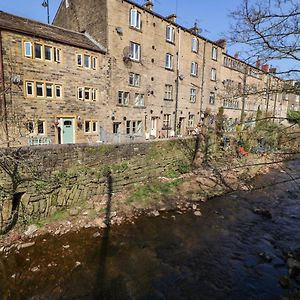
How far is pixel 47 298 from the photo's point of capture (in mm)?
6160

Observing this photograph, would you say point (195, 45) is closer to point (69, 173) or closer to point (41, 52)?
point (41, 52)

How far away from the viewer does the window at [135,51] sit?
20.2 m

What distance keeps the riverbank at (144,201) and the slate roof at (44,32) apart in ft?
34.9

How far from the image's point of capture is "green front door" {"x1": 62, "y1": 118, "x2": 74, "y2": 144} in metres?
16.9

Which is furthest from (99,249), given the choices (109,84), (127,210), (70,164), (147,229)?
(109,84)

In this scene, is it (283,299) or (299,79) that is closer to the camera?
(299,79)

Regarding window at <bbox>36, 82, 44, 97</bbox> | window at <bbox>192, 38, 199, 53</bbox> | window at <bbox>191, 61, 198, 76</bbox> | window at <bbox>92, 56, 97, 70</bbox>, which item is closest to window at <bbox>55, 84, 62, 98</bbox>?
window at <bbox>36, 82, 44, 97</bbox>

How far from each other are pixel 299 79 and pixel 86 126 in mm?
15276

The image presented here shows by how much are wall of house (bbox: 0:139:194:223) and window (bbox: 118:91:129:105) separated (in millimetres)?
6652

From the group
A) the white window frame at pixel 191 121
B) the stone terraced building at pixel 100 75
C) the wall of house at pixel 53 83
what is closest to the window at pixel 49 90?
the stone terraced building at pixel 100 75

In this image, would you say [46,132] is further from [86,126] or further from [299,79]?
[299,79]

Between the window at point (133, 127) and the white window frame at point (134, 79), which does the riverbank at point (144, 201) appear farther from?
the white window frame at point (134, 79)

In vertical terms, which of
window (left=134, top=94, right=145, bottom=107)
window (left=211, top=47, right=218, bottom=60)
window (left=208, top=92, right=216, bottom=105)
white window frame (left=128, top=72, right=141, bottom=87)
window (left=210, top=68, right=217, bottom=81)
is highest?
window (left=211, top=47, right=218, bottom=60)

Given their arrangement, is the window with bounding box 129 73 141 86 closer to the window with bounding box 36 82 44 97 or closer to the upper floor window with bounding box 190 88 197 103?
the window with bounding box 36 82 44 97
